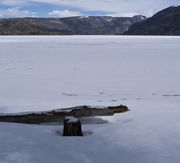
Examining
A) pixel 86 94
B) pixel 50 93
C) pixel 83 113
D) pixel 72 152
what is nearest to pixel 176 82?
pixel 86 94

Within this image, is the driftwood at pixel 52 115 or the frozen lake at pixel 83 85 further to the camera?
the frozen lake at pixel 83 85

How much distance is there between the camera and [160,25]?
159m

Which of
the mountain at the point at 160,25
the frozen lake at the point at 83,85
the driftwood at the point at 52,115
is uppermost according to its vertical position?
the driftwood at the point at 52,115

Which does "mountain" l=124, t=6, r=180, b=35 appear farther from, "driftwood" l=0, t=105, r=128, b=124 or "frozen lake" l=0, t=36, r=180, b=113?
"driftwood" l=0, t=105, r=128, b=124

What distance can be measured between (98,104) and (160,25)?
510 ft

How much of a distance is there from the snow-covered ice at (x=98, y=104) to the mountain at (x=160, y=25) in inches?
5047

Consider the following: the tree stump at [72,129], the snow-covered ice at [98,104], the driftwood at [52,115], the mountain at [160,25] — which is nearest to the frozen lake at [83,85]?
the snow-covered ice at [98,104]

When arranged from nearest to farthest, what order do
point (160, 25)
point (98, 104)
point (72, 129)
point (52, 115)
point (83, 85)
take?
point (72, 129), point (52, 115), point (98, 104), point (83, 85), point (160, 25)

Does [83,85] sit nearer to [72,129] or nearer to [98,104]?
[98,104]

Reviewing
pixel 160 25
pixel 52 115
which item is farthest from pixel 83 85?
pixel 160 25

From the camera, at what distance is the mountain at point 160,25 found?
14488 cm

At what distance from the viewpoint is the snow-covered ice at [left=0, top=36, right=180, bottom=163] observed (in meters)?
4.06

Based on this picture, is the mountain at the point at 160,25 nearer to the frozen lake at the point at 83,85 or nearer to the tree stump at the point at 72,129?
the frozen lake at the point at 83,85

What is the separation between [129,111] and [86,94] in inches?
93.6
